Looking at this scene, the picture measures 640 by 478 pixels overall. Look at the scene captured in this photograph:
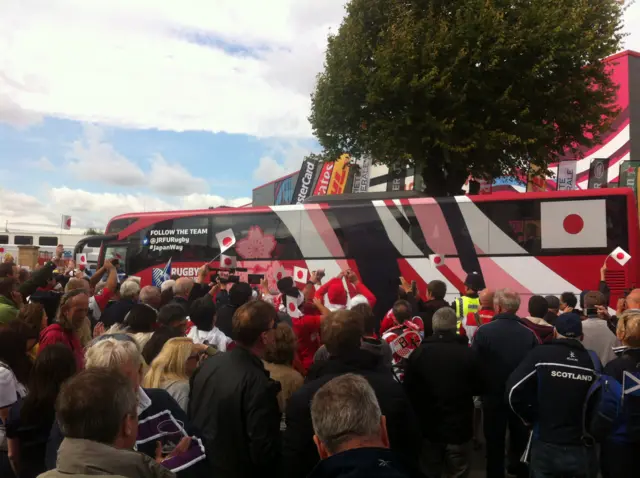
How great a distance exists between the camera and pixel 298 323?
18.2 feet

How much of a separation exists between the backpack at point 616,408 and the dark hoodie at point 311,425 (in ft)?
5.07

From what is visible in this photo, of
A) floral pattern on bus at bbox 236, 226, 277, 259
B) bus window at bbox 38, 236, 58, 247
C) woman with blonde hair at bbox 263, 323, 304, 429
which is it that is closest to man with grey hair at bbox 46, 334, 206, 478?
woman with blonde hair at bbox 263, 323, 304, 429

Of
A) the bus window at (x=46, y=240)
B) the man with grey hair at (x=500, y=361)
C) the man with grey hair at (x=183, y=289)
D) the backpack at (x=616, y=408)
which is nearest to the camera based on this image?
the backpack at (x=616, y=408)

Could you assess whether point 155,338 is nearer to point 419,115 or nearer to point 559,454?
point 559,454

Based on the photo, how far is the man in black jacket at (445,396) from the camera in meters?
4.09

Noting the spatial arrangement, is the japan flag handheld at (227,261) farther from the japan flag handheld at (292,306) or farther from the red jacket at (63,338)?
the red jacket at (63,338)

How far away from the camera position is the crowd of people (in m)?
1.88

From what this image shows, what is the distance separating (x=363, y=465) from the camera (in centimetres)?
171

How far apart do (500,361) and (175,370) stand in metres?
3.16

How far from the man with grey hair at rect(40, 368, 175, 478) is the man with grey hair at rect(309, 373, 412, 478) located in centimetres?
60

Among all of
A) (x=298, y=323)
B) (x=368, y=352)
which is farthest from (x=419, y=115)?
(x=368, y=352)

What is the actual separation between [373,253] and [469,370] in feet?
29.8

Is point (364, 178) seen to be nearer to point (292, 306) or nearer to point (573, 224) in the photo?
point (573, 224)

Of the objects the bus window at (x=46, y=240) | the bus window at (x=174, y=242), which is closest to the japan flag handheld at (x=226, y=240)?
the bus window at (x=174, y=242)
